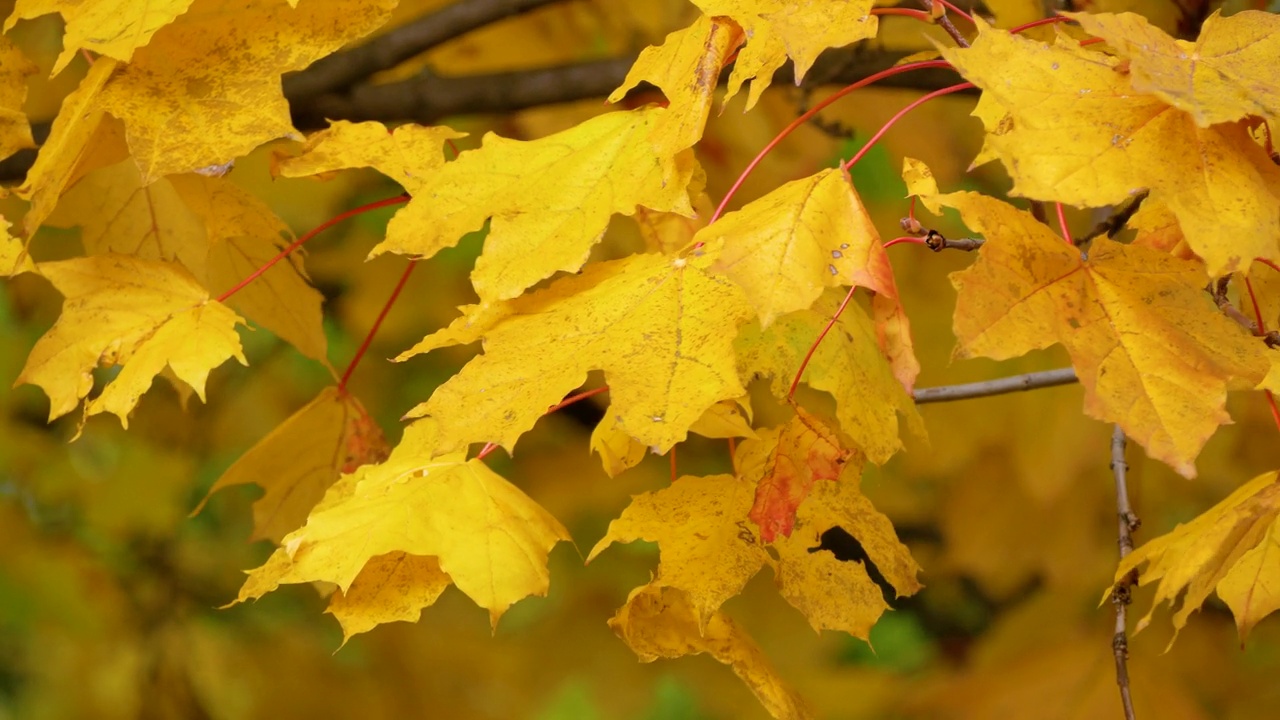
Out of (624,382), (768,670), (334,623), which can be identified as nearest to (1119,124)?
(624,382)

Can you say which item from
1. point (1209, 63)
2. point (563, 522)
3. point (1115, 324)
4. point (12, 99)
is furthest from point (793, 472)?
point (563, 522)

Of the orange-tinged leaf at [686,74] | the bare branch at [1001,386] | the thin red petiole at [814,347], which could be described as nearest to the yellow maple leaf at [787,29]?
the orange-tinged leaf at [686,74]

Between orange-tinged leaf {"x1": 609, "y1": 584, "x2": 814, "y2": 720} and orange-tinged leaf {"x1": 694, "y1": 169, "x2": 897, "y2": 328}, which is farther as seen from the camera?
orange-tinged leaf {"x1": 609, "y1": 584, "x2": 814, "y2": 720}

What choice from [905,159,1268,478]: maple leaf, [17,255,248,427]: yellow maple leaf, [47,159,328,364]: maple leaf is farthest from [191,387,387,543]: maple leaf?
[905,159,1268,478]: maple leaf

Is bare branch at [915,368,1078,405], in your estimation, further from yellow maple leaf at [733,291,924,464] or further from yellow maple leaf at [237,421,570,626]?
yellow maple leaf at [237,421,570,626]

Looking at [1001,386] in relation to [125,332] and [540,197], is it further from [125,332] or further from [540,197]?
[125,332]

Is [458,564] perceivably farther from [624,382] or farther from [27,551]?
[27,551]

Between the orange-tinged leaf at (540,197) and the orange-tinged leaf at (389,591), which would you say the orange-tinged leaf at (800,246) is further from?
the orange-tinged leaf at (389,591)
